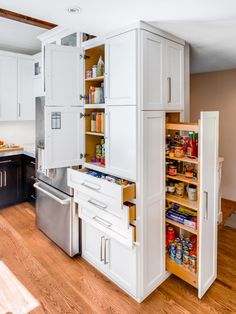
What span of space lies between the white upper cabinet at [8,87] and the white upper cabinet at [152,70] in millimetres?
2830

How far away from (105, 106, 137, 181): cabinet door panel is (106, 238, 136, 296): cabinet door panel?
25.4 inches

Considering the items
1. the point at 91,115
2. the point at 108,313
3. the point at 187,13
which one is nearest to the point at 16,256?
the point at 108,313

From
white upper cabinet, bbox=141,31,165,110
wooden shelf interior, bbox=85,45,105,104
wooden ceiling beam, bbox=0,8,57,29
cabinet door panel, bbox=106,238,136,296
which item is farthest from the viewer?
wooden shelf interior, bbox=85,45,105,104

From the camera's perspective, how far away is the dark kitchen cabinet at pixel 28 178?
13.0 feet

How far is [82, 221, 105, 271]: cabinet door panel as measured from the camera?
243 centimetres

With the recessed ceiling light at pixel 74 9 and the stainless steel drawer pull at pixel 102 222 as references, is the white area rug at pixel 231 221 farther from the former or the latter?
the recessed ceiling light at pixel 74 9

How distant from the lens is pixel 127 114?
2012 millimetres

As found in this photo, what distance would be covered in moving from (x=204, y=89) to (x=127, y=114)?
9.76 ft

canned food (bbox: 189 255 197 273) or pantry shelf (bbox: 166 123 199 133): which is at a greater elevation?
pantry shelf (bbox: 166 123 199 133)

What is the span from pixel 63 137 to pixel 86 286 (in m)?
1.39

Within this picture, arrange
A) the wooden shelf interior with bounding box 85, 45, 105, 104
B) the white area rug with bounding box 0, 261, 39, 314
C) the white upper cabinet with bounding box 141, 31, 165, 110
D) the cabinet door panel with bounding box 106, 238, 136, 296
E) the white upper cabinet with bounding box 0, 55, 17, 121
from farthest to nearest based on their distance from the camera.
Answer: the white upper cabinet with bounding box 0, 55, 17, 121, the wooden shelf interior with bounding box 85, 45, 105, 104, the cabinet door panel with bounding box 106, 238, 136, 296, the white area rug with bounding box 0, 261, 39, 314, the white upper cabinet with bounding box 141, 31, 165, 110

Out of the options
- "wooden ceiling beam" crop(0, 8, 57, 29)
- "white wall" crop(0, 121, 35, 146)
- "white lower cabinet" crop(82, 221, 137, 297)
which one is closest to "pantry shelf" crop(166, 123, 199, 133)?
"white lower cabinet" crop(82, 221, 137, 297)

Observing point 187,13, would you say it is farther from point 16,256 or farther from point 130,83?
point 16,256

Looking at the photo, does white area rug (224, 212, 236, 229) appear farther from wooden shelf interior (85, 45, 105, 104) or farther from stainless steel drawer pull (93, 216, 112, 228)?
wooden shelf interior (85, 45, 105, 104)
